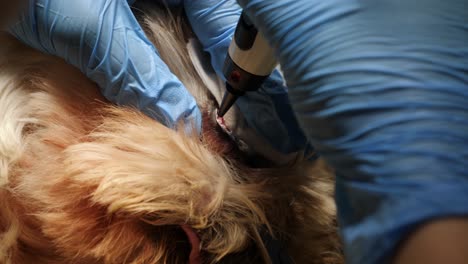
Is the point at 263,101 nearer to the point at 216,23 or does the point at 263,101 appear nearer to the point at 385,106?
the point at 216,23

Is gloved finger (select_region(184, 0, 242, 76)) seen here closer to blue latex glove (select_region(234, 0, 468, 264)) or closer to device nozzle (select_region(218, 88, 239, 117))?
device nozzle (select_region(218, 88, 239, 117))

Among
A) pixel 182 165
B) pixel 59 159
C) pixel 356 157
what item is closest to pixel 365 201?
pixel 356 157

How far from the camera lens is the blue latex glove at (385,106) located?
281 mm

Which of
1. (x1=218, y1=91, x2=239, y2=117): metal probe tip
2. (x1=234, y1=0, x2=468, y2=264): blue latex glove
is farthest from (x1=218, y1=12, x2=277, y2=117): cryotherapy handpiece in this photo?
(x1=234, y1=0, x2=468, y2=264): blue latex glove

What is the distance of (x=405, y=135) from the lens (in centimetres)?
29

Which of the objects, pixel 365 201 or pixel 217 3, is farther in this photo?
pixel 217 3

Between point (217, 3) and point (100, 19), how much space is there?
190 mm

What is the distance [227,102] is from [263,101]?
67 millimetres

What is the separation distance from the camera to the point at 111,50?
22.8 inches

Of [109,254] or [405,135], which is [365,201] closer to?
[405,135]

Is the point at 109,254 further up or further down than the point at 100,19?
further down

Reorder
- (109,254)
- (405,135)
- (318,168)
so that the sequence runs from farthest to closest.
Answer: (318,168) → (109,254) → (405,135)

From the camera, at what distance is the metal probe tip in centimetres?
57

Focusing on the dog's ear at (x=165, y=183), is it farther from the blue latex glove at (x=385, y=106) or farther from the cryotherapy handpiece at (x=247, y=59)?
the blue latex glove at (x=385, y=106)
